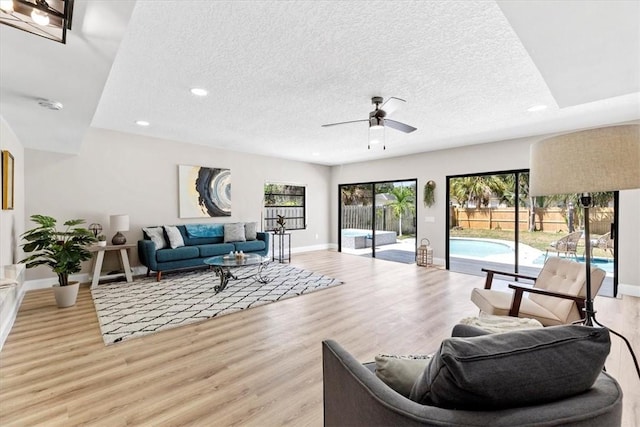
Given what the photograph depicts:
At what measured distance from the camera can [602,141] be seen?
Answer: 4.03 ft

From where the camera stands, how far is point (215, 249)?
5.32 meters

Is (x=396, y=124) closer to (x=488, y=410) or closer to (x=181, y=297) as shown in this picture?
(x=488, y=410)

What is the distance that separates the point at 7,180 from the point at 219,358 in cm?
A: 302

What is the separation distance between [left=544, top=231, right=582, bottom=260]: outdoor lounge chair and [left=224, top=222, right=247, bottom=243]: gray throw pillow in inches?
230

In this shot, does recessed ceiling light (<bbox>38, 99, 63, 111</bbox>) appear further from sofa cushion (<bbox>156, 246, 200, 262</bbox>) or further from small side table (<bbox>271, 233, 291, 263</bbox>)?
small side table (<bbox>271, 233, 291, 263</bbox>)

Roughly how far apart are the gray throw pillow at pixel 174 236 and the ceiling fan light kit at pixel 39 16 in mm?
3951

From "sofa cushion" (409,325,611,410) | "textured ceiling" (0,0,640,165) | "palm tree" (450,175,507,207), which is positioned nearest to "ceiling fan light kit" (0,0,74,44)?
"textured ceiling" (0,0,640,165)

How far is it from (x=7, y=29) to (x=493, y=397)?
8.93 ft

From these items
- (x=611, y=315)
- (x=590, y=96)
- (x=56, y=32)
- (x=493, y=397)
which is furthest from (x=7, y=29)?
(x=611, y=315)

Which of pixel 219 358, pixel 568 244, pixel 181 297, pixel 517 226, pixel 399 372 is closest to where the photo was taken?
pixel 399 372

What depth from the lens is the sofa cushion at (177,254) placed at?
15.4ft

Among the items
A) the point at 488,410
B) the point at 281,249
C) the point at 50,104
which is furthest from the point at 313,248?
the point at 488,410

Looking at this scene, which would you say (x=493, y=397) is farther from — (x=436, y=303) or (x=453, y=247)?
(x=453, y=247)

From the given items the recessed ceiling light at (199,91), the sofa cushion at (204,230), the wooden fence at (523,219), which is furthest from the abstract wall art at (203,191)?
the wooden fence at (523,219)
